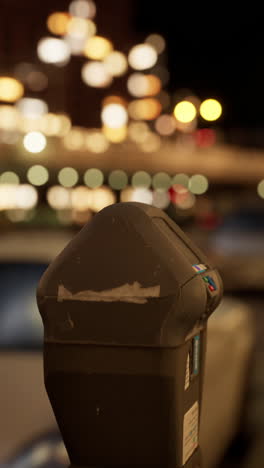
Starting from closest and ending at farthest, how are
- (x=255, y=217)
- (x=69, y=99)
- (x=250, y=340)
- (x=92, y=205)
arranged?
1. (x=250, y=340)
2. (x=255, y=217)
3. (x=92, y=205)
4. (x=69, y=99)

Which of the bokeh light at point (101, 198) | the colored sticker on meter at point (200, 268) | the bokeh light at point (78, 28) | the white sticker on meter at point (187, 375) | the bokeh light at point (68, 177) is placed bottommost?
the bokeh light at point (101, 198)

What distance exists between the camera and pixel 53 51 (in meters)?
Result: 33.1

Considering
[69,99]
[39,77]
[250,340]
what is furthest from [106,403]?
[69,99]

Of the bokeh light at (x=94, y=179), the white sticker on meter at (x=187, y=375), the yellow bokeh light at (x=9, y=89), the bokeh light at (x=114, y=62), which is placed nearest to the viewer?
the white sticker on meter at (x=187, y=375)

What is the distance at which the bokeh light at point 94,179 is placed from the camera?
5444 cm

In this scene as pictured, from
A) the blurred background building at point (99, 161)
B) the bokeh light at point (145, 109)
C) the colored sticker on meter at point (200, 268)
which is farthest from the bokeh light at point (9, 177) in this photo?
the colored sticker on meter at point (200, 268)

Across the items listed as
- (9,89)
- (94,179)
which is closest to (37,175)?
(94,179)

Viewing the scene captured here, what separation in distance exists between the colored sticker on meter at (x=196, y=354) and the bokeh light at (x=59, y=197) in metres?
50.1

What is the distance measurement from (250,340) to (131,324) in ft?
13.5

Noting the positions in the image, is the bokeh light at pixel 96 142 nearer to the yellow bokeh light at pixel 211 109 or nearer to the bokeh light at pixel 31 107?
the bokeh light at pixel 31 107

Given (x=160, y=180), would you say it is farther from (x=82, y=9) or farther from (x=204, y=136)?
(x=204, y=136)

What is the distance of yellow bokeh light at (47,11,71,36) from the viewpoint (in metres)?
35.7

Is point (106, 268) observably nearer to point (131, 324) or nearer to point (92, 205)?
point (131, 324)

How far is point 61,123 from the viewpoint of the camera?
41.9 metres
